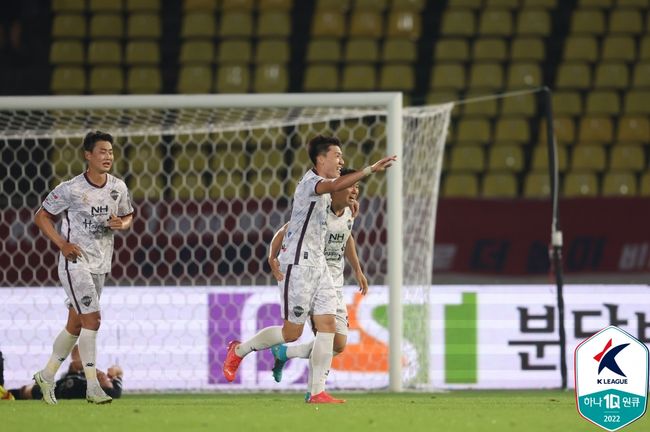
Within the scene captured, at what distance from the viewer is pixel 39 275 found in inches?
390

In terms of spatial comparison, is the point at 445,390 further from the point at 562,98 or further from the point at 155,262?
the point at 562,98

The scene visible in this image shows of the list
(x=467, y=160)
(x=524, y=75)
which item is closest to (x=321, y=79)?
(x=467, y=160)

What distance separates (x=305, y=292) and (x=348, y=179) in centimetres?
71

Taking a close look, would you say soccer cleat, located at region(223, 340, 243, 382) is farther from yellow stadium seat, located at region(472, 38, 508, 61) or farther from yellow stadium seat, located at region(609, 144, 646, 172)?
yellow stadium seat, located at region(472, 38, 508, 61)

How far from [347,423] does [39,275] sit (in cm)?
474

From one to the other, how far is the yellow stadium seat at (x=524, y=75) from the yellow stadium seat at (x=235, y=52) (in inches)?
105

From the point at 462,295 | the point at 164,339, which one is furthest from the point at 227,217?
the point at 462,295

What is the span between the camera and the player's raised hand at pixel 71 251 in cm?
698

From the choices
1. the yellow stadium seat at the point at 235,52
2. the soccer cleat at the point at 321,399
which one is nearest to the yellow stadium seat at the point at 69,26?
the yellow stadium seat at the point at 235,52

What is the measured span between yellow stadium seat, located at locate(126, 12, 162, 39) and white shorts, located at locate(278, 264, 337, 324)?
7243mm

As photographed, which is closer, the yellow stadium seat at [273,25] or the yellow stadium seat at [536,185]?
the yellow stadium seat at [536,185]

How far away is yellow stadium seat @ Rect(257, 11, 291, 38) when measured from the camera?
13.8 metres

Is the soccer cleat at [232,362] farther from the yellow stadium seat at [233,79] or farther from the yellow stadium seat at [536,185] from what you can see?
the yellow stadium seat at [233,79]

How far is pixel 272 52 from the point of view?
13.5 m
